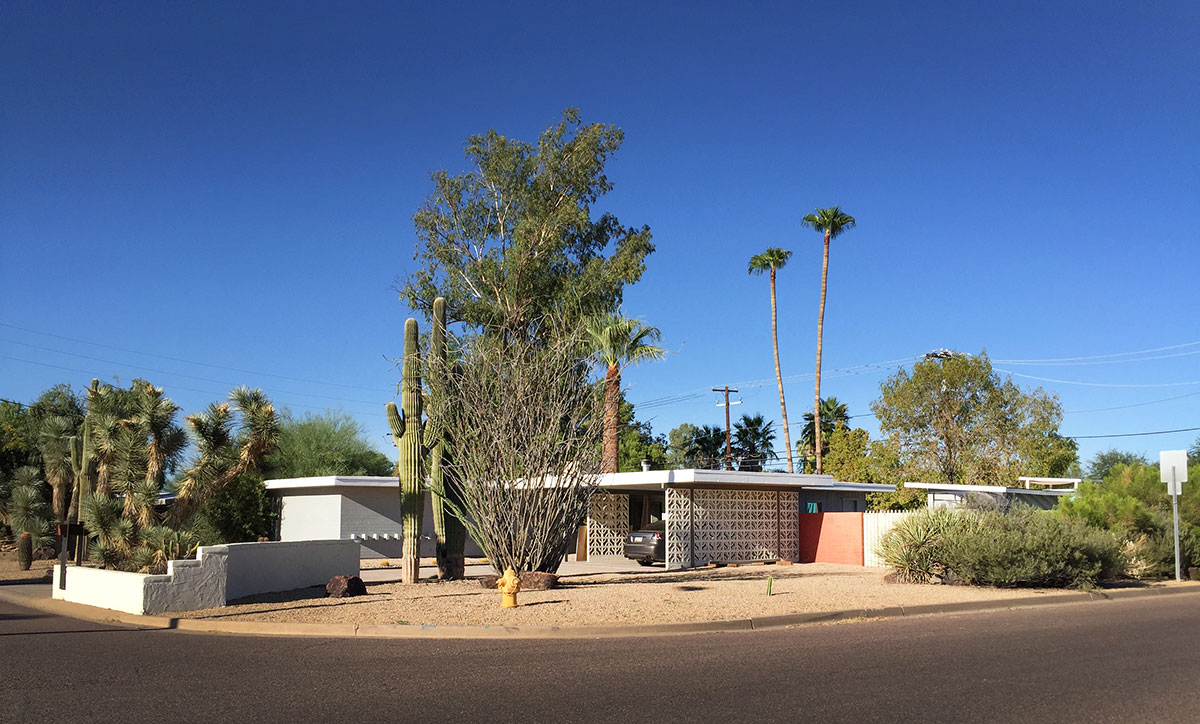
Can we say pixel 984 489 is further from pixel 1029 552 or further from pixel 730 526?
pixel 1029 552

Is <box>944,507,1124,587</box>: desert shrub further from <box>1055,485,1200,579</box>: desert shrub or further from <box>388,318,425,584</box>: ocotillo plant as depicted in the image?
<box>388,318,425,584</box>: ocotillo plant

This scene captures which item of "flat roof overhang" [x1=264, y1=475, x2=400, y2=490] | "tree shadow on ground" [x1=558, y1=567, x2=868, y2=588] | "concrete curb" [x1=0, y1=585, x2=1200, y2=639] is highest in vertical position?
"flat roof overhang" [x1=264, y1=475, x2=400, y2=490]

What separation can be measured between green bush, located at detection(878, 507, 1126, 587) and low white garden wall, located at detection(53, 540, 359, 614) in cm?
1196

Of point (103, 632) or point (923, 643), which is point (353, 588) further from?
point (923, 643)

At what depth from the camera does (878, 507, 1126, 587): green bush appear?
61.4 ft

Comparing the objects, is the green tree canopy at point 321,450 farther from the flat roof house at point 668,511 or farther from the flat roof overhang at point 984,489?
the flat roof overhang at point 984,489

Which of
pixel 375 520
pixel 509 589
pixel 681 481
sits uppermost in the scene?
pixel 681 481

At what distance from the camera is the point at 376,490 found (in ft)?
105

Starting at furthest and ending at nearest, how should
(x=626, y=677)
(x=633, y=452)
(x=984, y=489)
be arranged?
(x=633, y=452) < (x=984, y=489) < (x=626, y=677)

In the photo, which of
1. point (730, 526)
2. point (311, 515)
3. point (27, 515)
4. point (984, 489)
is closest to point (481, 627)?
point (730, 526)

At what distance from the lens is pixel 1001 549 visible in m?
18.7

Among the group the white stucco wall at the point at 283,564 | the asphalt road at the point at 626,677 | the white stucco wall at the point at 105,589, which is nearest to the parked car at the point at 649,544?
the white stucco wall at the point at 283,564

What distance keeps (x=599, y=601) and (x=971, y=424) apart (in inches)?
1246

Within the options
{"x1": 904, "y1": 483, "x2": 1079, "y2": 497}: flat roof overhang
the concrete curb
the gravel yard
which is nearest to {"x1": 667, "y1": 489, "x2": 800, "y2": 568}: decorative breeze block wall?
{"x1": 904, "y1": 483, "x2": 1079, "y2": 497}: flat roof overhang
